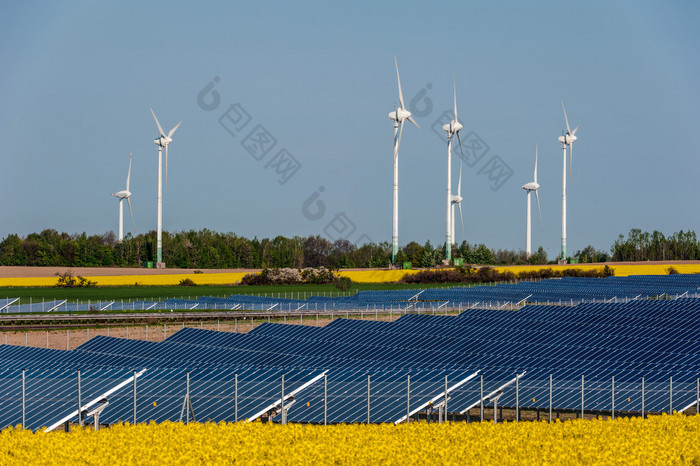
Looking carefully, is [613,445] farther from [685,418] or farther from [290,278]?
[290,278]

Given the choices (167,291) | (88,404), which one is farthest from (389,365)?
(167,291)

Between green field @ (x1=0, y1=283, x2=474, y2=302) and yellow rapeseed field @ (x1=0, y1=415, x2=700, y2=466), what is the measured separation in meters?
88.3

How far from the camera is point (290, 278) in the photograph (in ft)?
480

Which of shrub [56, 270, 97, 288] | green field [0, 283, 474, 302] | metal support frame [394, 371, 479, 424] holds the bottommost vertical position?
metal support frame [394, 371, 479, 424]

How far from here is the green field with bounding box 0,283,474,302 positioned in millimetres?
113375

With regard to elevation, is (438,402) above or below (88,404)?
below

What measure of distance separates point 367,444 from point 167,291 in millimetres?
108971

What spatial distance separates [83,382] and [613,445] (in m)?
21.3

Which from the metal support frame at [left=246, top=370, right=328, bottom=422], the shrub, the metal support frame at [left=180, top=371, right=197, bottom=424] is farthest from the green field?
the metal support frame at [left=246, top=370, right=328, bottom=422]

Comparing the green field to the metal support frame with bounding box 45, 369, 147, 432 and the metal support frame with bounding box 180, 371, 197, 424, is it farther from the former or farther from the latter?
the metal support frame with bounding box 180, 371, 197, 424

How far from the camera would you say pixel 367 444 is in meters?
20.5

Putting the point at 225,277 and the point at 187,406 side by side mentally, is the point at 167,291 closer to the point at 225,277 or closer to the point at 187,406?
the point at 225,277

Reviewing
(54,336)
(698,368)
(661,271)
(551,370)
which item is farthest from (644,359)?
(661,271)

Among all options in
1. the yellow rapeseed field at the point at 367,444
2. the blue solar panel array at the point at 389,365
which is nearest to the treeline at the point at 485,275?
the blue solar panel array at the point at 389,365
